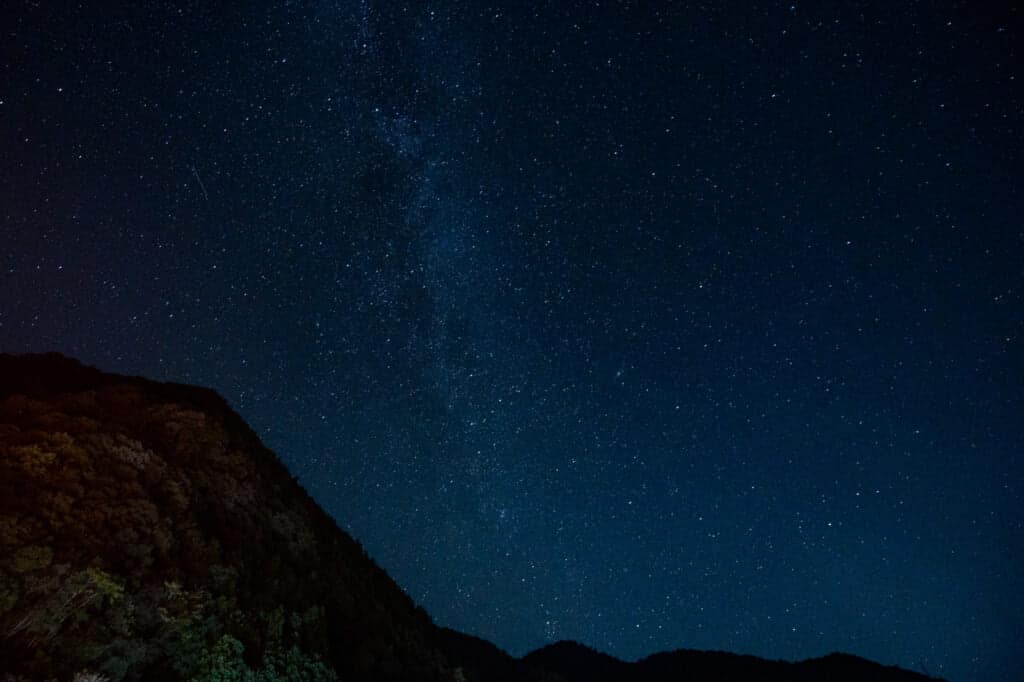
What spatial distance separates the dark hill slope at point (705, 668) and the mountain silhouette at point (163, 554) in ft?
87.2

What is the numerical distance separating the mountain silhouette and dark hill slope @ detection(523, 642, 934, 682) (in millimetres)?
26593

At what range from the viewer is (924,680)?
3381 cm

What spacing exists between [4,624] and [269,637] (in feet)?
10.9

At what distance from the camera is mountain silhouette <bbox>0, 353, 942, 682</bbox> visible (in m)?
5.67

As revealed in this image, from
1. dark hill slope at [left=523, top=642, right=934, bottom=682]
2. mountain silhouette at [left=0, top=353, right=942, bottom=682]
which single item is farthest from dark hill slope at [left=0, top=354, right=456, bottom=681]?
dark hill slope at [left=523, top=642, right=934, bottom=682]

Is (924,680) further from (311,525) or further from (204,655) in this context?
(204,655)

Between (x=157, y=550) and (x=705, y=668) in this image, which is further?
(x=705, y=668)

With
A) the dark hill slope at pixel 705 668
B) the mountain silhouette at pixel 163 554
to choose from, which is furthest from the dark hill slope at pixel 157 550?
the dark hill slope at pixel 705 668

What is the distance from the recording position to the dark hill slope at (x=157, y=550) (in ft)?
18.6

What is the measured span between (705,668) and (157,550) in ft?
130

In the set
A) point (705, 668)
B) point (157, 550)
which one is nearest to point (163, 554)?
point (157, 550)

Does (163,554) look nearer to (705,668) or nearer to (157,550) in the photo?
(157,550)

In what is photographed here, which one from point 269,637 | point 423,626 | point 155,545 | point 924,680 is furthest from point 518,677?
point 924,680

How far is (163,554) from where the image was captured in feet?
23.0
